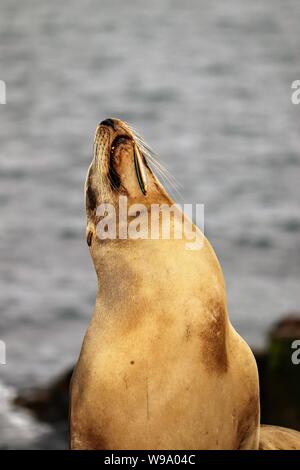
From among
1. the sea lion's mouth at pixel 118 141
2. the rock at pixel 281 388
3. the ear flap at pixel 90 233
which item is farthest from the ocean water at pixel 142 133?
the sea lion's mouth at pixel 118 141

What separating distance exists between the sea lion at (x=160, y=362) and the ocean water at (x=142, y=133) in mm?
7525

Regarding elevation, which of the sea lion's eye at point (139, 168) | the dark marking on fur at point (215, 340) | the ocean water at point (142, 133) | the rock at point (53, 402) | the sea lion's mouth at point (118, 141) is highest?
the ocean water at point (142, 133)

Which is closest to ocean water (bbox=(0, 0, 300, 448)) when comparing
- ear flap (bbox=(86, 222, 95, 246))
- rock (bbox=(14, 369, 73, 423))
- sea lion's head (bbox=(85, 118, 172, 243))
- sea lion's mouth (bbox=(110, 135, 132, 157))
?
rock (bbox=(14, 369, 73, 423))

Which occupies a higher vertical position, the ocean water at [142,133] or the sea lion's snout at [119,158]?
the ocean water at [142,133]

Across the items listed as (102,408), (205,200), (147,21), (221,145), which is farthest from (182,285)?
(147,21)

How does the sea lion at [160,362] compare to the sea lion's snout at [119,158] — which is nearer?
the sea lion at [160,362]

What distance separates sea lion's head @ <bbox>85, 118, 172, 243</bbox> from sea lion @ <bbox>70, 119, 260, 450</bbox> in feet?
0.36

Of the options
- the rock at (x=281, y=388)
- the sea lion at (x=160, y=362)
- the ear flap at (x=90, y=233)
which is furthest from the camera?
the rock at (x=281, y=388)

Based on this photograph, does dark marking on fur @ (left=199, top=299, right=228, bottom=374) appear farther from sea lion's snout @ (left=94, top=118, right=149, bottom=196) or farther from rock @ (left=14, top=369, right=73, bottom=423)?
rock @ (left=14, top=369, right=73, bottom=423)

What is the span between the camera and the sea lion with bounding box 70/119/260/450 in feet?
25.2

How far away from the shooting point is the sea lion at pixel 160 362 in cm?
767

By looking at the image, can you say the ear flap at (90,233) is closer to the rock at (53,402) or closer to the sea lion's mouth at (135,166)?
the sea lion's mouth at (135,166)

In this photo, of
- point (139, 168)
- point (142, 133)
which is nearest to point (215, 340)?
point (139, 168)

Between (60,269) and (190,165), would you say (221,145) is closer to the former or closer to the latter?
(190,165)
